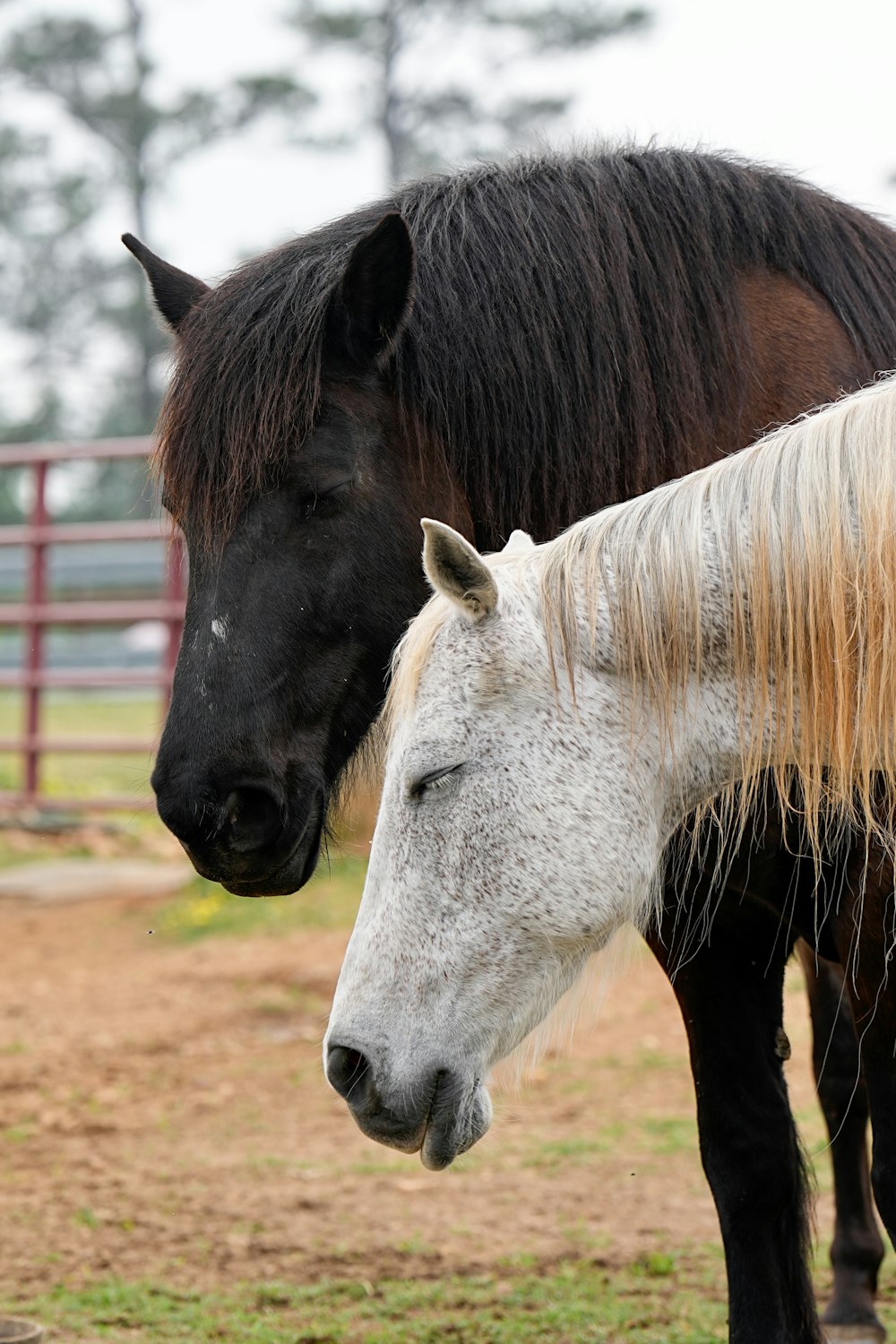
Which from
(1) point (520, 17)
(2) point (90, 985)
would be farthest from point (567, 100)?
(2) point (90, 985)

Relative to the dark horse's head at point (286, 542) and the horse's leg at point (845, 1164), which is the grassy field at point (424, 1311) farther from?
the dark horse's head at point (286, 542)

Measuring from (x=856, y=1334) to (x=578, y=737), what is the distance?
7.04ft

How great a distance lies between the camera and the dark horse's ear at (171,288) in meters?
3.20

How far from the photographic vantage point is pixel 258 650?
2.65m

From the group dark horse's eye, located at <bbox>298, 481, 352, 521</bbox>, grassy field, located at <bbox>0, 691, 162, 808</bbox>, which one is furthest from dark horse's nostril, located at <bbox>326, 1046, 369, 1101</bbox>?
grassy field, located at <bbox>0, 691, 162, 808</bbox>

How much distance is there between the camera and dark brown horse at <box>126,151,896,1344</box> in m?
2.67

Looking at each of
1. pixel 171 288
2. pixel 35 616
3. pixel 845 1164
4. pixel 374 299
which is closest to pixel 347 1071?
pixel 374 299

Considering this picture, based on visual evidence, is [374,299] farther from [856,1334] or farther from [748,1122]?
[856,1334]

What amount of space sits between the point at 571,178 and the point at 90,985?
5195 mm

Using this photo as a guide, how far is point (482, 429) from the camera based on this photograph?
9.55 feet

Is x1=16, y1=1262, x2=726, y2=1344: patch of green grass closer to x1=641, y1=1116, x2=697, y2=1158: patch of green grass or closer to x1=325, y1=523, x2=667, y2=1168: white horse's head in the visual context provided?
x1=641, y1=1116, x2=697, y2=1158: patch of green grass

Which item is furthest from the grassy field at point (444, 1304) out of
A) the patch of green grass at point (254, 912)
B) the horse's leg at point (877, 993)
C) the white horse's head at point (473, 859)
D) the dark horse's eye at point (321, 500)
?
the patch of green grass at point (254, 912)

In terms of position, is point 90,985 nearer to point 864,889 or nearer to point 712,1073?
point 712,1073

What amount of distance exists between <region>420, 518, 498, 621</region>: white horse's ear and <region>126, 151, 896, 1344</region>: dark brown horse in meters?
0.54
